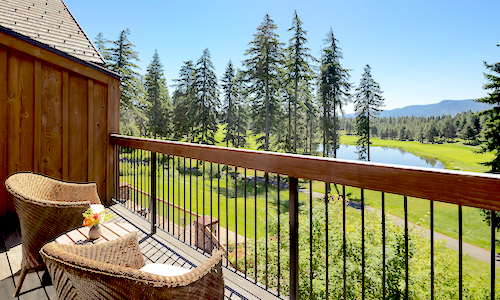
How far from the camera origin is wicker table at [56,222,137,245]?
5.51 ft

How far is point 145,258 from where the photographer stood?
8.16ft

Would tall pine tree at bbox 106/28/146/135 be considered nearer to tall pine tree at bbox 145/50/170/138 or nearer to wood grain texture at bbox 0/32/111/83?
tall pine tree at bbox 145/50/170/138

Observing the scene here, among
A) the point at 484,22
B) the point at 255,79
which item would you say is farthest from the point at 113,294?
the point at 484,22

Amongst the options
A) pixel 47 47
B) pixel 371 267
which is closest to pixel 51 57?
pixel 47 47

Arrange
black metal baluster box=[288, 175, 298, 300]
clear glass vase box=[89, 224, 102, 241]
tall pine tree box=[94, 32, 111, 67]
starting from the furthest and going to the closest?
tall pine tree box=[94, 32, 111, 67] → clear glass vase box=[89, 224, 102, 241] → black metal baluster box=[288, 175, 298, 300]

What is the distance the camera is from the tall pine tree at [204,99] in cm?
2016

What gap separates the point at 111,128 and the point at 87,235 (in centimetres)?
268

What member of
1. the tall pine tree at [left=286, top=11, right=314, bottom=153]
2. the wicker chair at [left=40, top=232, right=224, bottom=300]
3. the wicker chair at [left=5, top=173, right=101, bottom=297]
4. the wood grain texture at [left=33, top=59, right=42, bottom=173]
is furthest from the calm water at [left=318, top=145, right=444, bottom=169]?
the wicker chair at [left=40, top=232, right=224, bottom=300]

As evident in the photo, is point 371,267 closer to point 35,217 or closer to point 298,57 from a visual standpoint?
point 35,217

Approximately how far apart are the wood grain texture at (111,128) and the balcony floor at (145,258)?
0.67 metres

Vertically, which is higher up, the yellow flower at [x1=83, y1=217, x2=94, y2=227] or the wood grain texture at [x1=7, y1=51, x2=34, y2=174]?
the wood grain texture at [x1=7, y1=51, x2=34, y2=174]

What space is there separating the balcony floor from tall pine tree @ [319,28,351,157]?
677 inches

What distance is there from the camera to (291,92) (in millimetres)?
17484

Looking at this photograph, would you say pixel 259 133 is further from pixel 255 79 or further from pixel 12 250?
pixel 12 250
